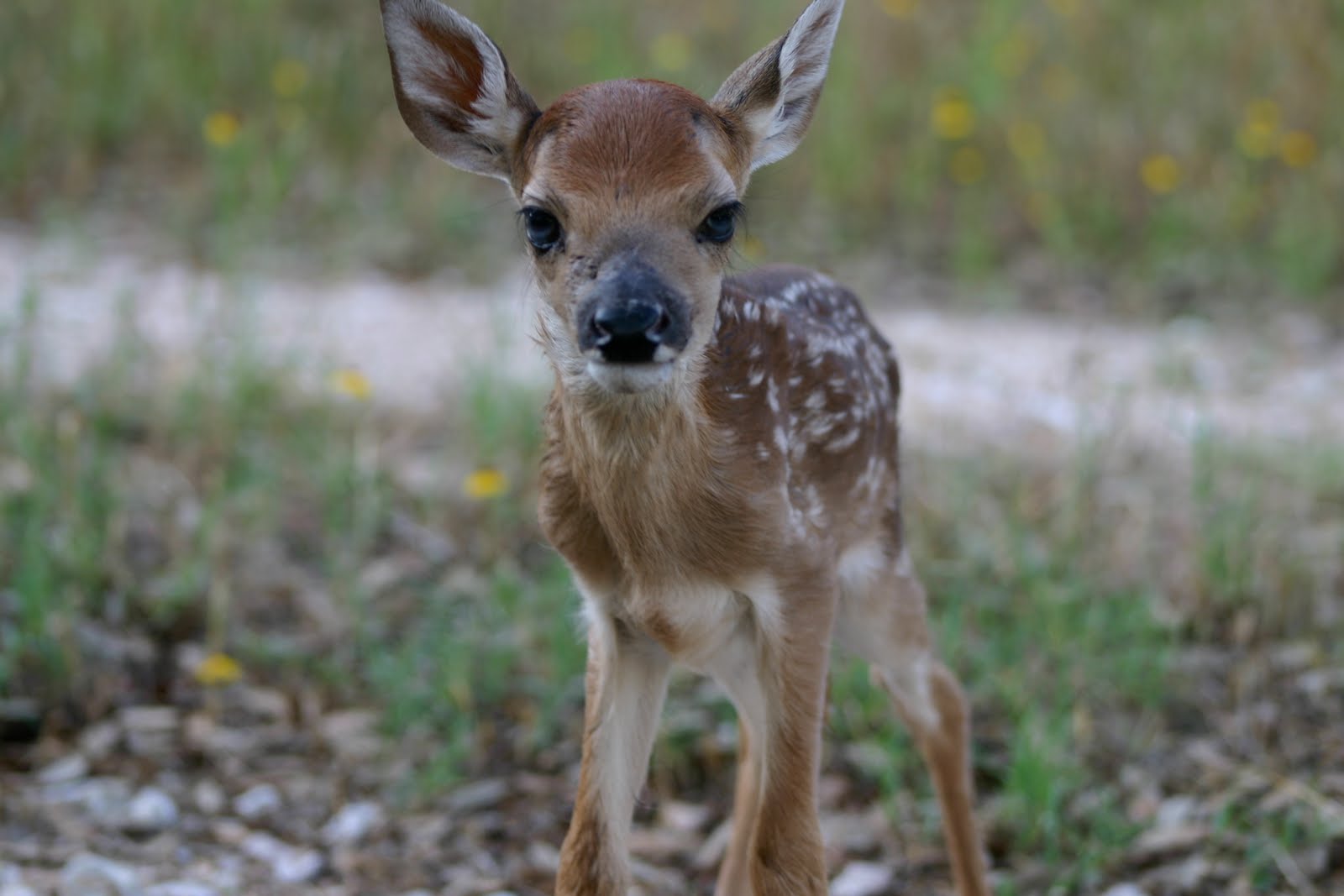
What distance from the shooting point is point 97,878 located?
393cm

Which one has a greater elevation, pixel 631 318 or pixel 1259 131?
pixel 1259 131

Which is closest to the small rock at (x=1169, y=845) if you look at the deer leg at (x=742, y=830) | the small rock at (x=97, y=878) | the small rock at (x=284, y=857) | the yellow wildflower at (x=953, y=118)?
the deer leg at (x=742, y=830)

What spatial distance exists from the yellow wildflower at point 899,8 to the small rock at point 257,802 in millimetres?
6284

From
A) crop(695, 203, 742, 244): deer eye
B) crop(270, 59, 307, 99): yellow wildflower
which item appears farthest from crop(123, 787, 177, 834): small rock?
crop(270, 59, 307, 99): yellow wildflower

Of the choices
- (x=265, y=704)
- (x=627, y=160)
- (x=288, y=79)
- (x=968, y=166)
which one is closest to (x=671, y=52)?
(x=968, y=166)

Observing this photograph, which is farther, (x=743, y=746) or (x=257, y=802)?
(x=257, y=802)

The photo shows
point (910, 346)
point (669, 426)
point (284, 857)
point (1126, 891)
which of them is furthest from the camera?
point (910, 346)

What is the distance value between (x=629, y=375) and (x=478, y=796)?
1939mm

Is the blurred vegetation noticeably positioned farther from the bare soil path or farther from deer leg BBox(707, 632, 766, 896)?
deer leg BBox(707, 632, 766, 896)

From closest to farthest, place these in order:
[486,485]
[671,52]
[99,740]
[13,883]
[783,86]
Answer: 1. [783,86]
2. [13,883]
3. [99,740]
4. [486,485]
5. [671,52]

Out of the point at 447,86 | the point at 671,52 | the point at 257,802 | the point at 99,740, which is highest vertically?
the point at 671,52

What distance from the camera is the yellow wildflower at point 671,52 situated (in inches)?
348

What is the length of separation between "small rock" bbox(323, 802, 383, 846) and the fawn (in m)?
1.09

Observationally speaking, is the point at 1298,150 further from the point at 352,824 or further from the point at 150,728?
the point at 150,728
